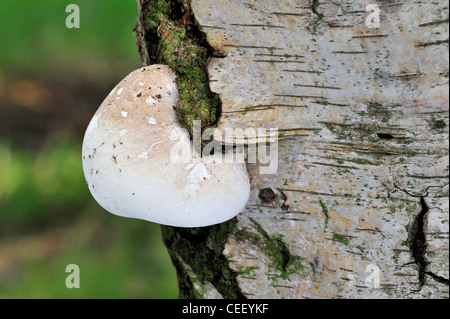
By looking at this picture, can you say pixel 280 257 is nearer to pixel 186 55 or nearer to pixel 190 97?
pixel 190 97

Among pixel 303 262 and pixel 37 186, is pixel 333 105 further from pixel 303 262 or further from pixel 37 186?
pixel 37 186

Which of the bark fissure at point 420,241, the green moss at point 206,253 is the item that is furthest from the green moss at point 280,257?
the bark fissure at point 420,241

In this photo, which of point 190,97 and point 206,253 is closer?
point 190,97

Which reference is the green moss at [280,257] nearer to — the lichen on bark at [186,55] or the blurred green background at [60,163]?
the lichen on bark at [186,55]

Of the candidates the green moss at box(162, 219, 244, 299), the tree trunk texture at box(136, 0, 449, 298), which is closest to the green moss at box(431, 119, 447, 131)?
the tree trunk texture at box(136, 0, 449, 298)

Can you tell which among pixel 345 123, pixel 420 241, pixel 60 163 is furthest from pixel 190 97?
pixel 60 163

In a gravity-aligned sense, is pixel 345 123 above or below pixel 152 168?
above

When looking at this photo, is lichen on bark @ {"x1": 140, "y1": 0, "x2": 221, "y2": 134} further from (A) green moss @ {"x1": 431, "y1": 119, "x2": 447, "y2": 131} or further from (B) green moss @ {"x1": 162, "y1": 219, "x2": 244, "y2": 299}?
(A) green moss @ {"x1": 431, "y1": 119, "x2": 447, "y2": 131}
